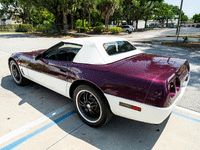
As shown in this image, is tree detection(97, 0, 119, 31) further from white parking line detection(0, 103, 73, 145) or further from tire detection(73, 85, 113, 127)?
tire detection(73, 85, 113, 127)

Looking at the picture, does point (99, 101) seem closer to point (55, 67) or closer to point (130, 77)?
point (130, 77)

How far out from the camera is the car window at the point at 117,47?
9.47ft

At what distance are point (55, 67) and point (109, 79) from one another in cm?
132

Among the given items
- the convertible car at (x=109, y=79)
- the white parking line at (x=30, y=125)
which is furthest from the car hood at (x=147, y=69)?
the white parking line at (x=30, y=125)

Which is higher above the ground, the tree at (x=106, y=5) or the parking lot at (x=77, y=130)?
the tree at (x=106, y=5)

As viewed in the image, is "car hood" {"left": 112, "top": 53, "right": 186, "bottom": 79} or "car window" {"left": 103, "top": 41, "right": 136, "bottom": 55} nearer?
"car hood" {"left": 112, "top": 53, "right": 186, "bottom": 79}

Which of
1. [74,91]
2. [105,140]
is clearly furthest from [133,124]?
[74,91]

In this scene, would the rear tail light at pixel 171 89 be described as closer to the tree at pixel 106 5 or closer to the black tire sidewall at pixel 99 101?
the black tire sidewall at pixel 99 101

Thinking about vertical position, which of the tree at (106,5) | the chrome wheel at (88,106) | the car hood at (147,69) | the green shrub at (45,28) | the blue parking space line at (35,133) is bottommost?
the blue parking space line at (35,133)

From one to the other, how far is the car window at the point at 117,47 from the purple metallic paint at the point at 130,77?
0.93 ft

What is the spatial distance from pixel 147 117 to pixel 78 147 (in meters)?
1.11

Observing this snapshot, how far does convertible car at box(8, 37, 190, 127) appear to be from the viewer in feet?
6.50

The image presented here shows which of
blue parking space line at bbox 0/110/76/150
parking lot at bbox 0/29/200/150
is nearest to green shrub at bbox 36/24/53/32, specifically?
parking lot at bbox 0/29/200/150

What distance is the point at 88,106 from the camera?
264 cm
